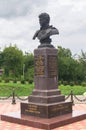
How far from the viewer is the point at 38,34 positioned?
13.2 meters

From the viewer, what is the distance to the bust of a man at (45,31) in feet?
41.9

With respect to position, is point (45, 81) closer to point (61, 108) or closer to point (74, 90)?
point (61, 108)

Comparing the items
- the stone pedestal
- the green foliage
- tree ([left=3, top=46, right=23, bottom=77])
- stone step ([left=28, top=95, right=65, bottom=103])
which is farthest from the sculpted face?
tree ([left=3, top=46, right=23, bottom=77])

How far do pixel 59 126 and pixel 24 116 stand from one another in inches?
65.1

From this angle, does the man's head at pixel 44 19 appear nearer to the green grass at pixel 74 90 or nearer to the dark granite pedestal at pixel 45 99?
the dark granite pedestal at pixel 45 99

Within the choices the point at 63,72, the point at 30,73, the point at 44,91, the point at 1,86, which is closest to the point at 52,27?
the point at 44,91

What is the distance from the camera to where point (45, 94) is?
40.5 ft

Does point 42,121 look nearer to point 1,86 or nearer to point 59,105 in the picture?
point 59,105

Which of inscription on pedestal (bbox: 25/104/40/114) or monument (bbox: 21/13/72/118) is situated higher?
monument (bbox: 21/13/72/118)

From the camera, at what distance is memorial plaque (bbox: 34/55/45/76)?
12.5 meters

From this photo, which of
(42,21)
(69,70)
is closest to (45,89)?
(42,21)

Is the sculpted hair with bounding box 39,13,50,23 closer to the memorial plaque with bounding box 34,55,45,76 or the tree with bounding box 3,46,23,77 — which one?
the memorial plaque with bounding box 34,55,45,76

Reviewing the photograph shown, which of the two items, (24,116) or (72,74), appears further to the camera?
(72,74)

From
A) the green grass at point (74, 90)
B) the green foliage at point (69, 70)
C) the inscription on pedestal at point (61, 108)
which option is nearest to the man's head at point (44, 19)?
the inscription on pedestal at point (61, 108)
